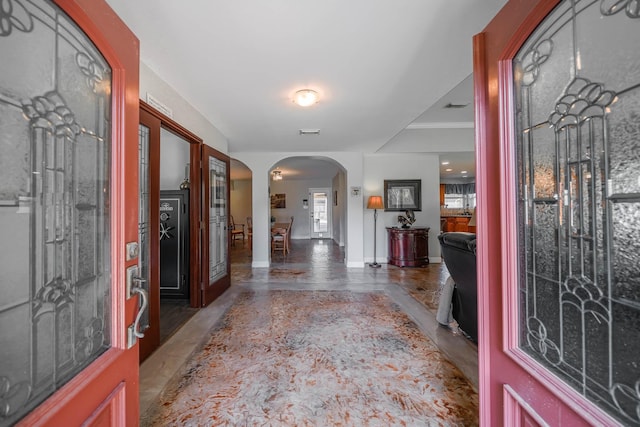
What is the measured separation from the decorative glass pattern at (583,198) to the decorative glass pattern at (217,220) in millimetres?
→ 3205

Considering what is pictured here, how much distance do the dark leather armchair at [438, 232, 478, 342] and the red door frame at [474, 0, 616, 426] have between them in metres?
1.08

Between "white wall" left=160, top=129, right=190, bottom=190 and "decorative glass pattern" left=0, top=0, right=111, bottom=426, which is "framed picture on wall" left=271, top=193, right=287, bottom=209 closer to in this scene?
"white wall" left=160, top=129, right=190, bottom=190

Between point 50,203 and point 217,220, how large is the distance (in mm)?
2874

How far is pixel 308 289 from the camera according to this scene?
12.5 ft

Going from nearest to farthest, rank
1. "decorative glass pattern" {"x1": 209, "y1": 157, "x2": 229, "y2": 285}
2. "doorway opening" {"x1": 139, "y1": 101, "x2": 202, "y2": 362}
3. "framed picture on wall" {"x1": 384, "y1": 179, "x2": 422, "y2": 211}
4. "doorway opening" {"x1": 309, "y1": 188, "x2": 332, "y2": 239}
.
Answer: "doorway opening" {"x1": 139, "y1": 101, "x2": 202, "y2": 362} → "decorative glass pattern" {"x1": 209, "y1": 157, "x2": 229, "y2": 285} → "framed picture on wall" {"x1": 384, "y1": 179, "x2": 422, "y2": 211} → "doorway opening" {"x1": 309, "y1": 188, "x2": 332, "y2": 239}

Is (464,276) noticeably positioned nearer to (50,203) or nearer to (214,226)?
(50,203)

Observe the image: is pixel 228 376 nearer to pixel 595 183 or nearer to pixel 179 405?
pixel 179 405

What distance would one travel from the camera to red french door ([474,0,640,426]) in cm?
65

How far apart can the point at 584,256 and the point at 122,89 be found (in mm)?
1622

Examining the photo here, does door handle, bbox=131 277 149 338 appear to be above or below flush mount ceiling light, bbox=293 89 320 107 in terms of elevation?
below

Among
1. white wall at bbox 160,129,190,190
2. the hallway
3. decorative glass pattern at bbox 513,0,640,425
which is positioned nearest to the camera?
decorative glass pattern at bbox 513,0,640,425

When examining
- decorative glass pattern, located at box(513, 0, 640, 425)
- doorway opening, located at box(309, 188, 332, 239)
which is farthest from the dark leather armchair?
doorway opening, located at box(309, 188, 332, 239)

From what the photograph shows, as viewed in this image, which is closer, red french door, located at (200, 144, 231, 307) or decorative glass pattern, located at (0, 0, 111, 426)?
decorative glass pattern, located at (0, 0, 111, 426)

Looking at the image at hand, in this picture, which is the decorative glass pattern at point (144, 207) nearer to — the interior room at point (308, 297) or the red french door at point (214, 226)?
the interior room at point (308, 297)
